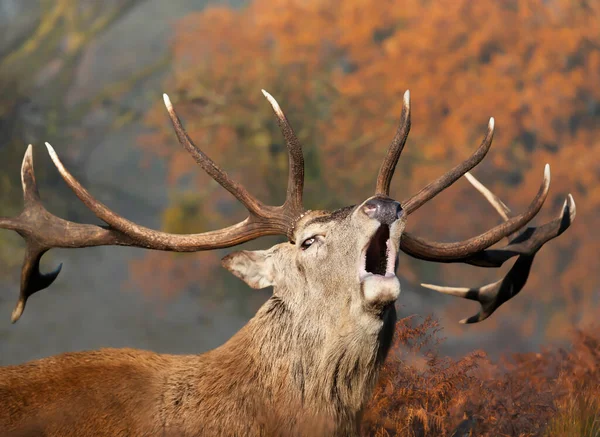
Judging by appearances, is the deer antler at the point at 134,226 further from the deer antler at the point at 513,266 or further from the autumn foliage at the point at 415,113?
the autumn foliage at the point at 415,113

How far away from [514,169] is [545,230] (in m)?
10.0

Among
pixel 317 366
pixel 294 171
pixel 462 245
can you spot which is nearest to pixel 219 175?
pixel 294 171

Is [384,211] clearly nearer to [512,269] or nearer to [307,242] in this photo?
[307,242]

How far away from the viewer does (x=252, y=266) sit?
4.07 metres

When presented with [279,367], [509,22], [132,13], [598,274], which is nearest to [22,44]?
[132,13]

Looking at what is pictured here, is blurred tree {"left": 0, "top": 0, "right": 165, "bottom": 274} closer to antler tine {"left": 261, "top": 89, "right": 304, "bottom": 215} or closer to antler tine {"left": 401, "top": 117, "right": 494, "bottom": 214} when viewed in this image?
antler tine {"left": 261, "top": 89, "right": 304, "bottom": 215}

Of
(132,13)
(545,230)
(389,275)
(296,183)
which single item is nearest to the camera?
(389,275)

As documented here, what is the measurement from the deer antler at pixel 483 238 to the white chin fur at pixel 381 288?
24.3 inches

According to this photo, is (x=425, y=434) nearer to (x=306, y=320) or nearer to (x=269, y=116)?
(x=306, y=320)

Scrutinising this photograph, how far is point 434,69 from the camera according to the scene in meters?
14.6

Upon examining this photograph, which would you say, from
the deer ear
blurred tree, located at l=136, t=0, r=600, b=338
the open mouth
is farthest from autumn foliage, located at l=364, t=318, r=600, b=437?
blurred tree, located at l=136, t=0, r=600, b=338

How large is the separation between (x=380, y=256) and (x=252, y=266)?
686 mm

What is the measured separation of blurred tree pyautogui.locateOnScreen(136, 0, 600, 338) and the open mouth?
934cm

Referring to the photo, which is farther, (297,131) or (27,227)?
(297,131)
